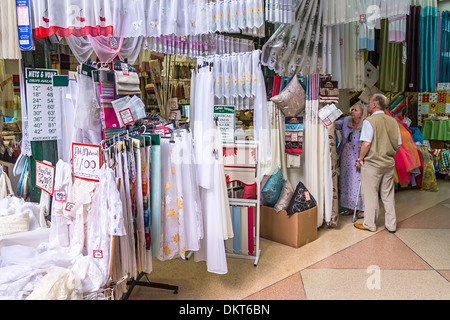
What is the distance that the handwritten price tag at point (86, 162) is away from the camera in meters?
2.40

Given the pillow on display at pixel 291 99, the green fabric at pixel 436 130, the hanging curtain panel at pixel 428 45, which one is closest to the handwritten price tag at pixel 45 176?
the pillow on display at pixel 291 99

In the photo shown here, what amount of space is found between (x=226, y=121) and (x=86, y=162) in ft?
5.92

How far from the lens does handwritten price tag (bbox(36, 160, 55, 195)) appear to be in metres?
2.79

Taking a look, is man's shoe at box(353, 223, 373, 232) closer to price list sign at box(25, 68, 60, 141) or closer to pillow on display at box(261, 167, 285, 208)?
pillow on display at box(261, 167, 285, 208)

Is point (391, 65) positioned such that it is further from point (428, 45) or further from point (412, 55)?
point (428, 45)

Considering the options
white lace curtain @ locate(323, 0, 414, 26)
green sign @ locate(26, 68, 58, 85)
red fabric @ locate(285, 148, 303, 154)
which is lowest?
red fabric @ locate(285, 148, 303, 154)

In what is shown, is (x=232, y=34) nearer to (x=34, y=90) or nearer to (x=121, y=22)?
(x=121, y=22)

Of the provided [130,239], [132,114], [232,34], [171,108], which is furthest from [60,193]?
[232,34]

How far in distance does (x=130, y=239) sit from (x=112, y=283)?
12.7 inches

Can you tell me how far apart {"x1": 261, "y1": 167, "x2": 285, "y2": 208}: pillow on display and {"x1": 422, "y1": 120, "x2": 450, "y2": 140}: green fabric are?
16.2 ft

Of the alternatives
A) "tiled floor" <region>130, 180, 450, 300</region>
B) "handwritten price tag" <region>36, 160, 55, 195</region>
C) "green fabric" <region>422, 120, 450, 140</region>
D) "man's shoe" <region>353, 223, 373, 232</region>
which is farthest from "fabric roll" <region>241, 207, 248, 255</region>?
"green fabric" <region>422, 120, 450, 140</region>

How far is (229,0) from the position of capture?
4355mm

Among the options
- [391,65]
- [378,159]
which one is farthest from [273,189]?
[391,65]

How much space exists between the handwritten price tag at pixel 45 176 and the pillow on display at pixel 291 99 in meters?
2.70
